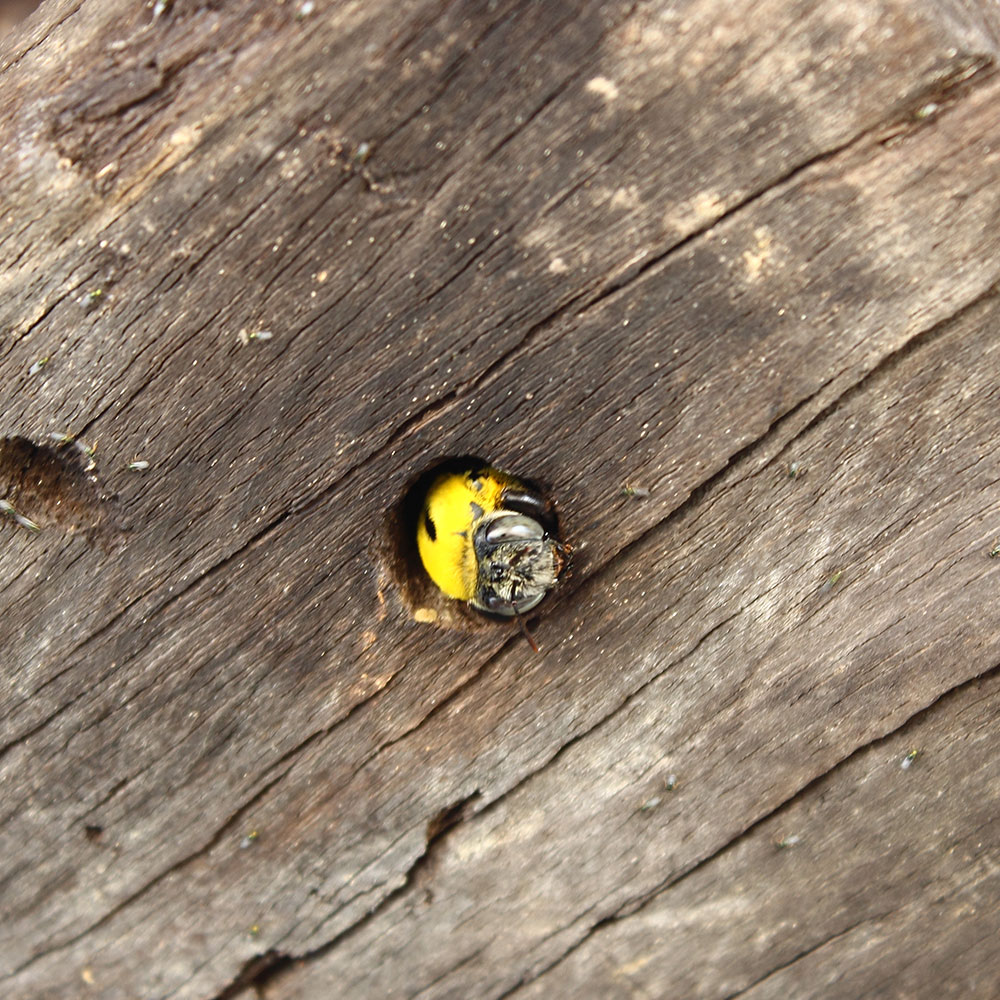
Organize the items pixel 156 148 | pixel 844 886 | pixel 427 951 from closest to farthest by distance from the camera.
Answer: pixel 156 148 → pixel 844 886 → pixel 427 951

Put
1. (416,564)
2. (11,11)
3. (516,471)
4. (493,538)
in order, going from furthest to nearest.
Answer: (11,11), (416,564), (493,538), (516,471)

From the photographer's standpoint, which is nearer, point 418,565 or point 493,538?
point 493,538

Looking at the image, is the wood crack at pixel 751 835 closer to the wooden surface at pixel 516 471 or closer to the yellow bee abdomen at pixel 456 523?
the wooden surface at pixel 516 471

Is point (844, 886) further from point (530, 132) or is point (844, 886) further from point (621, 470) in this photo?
point (530, 132)

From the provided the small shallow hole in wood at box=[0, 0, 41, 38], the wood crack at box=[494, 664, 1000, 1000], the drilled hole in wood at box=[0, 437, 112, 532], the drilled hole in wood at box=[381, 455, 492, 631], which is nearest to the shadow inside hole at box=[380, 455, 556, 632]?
the drilled hole in wood at box=[381, 455, 492, 631]

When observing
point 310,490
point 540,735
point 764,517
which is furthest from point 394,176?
point 540,735

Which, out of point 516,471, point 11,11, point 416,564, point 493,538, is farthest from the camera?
point 11,11

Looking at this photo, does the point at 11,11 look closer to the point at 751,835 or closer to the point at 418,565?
the point at 418,565

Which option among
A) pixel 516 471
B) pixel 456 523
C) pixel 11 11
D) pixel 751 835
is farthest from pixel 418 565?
pixel 11 11
